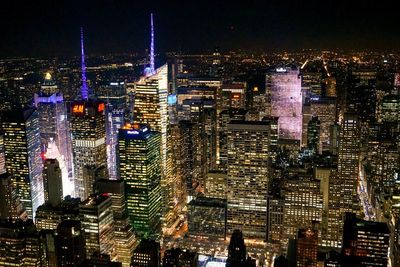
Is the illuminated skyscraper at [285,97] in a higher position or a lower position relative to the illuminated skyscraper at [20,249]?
higher

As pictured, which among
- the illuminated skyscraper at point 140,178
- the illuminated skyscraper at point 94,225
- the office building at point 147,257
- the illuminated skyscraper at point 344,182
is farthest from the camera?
the illuminated skyscraper at point 140,178

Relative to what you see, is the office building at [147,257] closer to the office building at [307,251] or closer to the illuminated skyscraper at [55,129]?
the office building at [307,251]

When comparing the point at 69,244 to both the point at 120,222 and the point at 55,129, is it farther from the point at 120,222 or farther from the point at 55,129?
the point at 55,129

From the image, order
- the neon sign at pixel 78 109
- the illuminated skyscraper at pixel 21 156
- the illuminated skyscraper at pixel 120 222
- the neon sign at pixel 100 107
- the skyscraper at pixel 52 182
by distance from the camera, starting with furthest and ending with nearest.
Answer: the neon sign at pixel 100 107 < the neon sign at pixel 78 109 < the illuminated skyscraper at pixel 21 156 < the skyscraper at pixel 52 182 < the illuminated skyscraper at pixel 120 222

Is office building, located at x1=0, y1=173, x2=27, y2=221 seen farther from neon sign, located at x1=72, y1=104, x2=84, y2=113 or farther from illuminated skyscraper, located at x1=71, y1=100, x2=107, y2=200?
neon sign, located at x1=72, y1=104, x2=84, y2=113

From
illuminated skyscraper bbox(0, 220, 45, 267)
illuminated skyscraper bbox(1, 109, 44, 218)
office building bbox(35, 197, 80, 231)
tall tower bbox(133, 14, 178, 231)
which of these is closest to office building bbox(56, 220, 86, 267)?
illuminated skyscraper bbox(0, 220, 45, 267)

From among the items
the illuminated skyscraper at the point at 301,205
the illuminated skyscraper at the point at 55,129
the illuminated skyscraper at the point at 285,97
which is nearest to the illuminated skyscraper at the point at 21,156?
the illuminated skyscraper at the point at 55,129

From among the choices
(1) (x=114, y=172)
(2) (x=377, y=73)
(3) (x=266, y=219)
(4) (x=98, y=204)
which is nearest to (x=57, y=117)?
(1) (x=114, y=172)

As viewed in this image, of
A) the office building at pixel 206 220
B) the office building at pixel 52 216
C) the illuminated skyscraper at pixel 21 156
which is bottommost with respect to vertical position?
the office building at pixel 206 220
